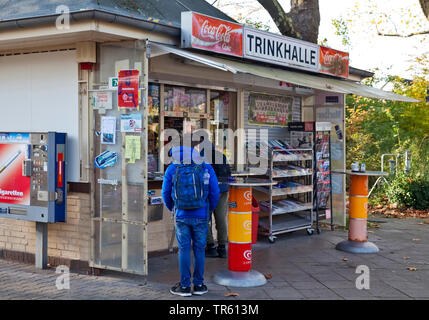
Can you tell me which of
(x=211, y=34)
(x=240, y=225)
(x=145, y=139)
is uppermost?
(x=211, y=34)

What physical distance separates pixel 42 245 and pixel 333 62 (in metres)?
6.08

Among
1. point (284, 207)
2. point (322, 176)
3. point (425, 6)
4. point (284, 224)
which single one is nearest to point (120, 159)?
point (284, 207)

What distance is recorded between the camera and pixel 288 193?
9.53m

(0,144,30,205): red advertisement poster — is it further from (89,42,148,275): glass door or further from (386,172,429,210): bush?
(386,172,429,210): bush

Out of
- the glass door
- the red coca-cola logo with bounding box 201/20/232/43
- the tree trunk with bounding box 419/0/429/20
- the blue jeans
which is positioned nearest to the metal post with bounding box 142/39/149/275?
the glass door

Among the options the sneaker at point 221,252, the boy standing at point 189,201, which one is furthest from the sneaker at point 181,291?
the sneaker at point 221,252

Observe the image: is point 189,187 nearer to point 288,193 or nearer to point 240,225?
point 240,225

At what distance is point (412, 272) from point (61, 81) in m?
5.31

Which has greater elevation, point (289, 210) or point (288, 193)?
point (288, 193)

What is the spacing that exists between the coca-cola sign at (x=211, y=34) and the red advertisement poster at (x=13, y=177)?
2577mm

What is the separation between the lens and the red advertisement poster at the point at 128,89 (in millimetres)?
6422

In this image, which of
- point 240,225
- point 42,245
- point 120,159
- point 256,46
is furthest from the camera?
point 256,46

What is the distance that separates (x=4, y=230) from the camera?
788 cm
